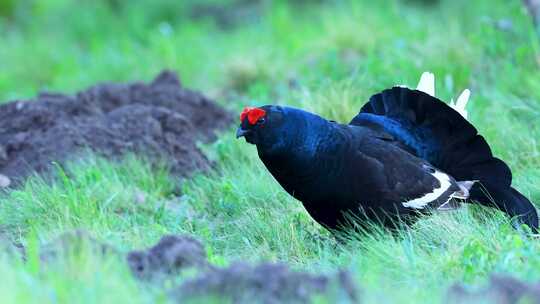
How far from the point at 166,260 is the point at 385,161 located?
1.61 meters

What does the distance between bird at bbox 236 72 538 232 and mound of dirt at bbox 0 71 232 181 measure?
5.43ft

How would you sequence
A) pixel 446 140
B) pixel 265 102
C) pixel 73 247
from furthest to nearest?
pixel 265 102, pixel 446 140, pixel 73 247

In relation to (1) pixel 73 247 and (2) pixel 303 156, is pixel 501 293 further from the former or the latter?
(1) pixel 73 247

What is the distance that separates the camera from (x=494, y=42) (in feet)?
26.5

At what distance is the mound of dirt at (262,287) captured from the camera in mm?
3340

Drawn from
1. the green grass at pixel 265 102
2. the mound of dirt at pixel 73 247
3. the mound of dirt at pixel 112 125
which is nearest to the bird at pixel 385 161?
the green grass at pixel 265 102

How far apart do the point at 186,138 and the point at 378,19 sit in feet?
11.1

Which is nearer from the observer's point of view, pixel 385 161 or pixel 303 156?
pixel 303 156

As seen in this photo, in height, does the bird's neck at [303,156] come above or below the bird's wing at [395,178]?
above

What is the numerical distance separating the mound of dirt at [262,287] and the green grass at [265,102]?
0.32 feet

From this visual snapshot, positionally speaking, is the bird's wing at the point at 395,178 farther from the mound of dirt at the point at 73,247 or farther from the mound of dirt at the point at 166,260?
the mound of dirt at the point at 73,247

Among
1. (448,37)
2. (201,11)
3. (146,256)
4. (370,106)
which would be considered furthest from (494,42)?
(201,11)

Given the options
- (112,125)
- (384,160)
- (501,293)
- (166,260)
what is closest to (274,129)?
(384,160)

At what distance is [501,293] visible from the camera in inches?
134
